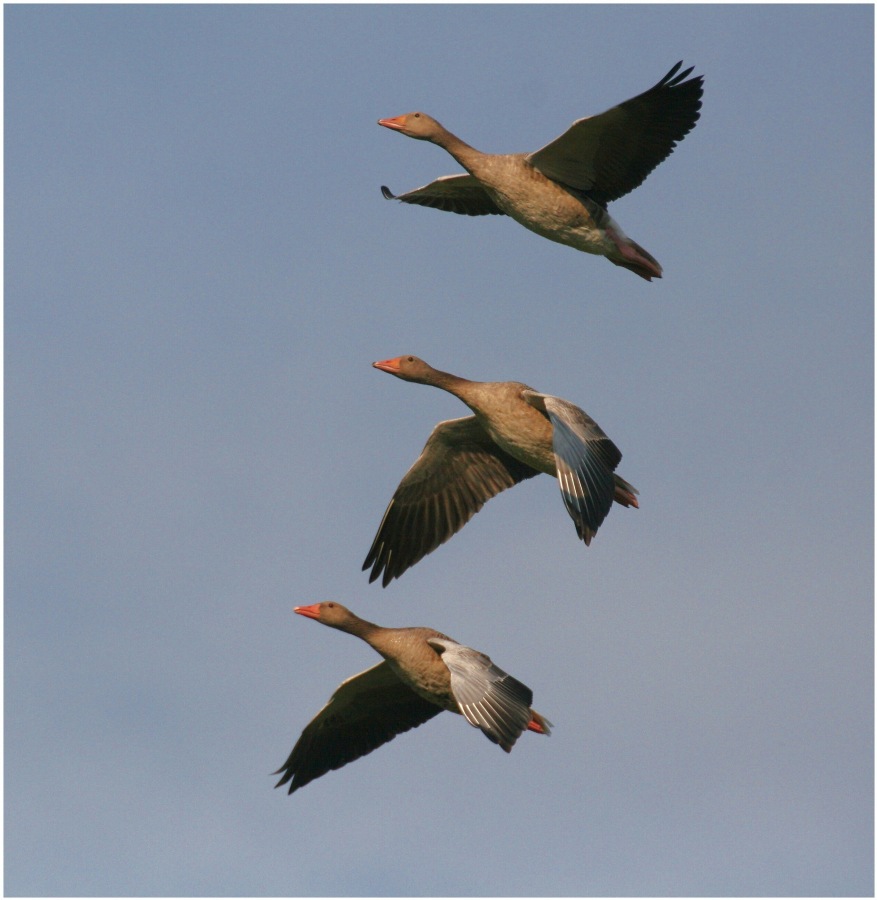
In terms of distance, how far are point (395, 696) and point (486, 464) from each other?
10.1 ft

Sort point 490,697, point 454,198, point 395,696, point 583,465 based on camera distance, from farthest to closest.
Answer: point 454,198, point 395,696, point 583,465, point 490,697

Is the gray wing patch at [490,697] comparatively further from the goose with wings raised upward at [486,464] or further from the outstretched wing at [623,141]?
the outstretched wing at [623,141]

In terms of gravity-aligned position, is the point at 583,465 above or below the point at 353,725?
above

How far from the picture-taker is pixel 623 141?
18.5 m

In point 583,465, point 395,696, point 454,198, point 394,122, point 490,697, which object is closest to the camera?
point 490,697

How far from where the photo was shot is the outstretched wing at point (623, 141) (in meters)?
18.2

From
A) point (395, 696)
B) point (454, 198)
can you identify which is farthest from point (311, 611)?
point (454, 198)

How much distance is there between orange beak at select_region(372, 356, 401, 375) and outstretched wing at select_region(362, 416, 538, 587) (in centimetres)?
111

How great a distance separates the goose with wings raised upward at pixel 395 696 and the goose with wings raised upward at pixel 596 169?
457 cm

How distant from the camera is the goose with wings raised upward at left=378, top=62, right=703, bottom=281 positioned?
18.3 m

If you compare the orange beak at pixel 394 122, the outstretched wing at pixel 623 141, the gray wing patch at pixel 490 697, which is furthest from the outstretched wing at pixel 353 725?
the orange beak at pixel 394 122

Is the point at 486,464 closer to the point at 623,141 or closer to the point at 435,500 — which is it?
the point at 435,500

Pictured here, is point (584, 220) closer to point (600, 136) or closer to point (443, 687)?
point (600, 136)

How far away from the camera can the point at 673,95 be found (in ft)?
60.0
